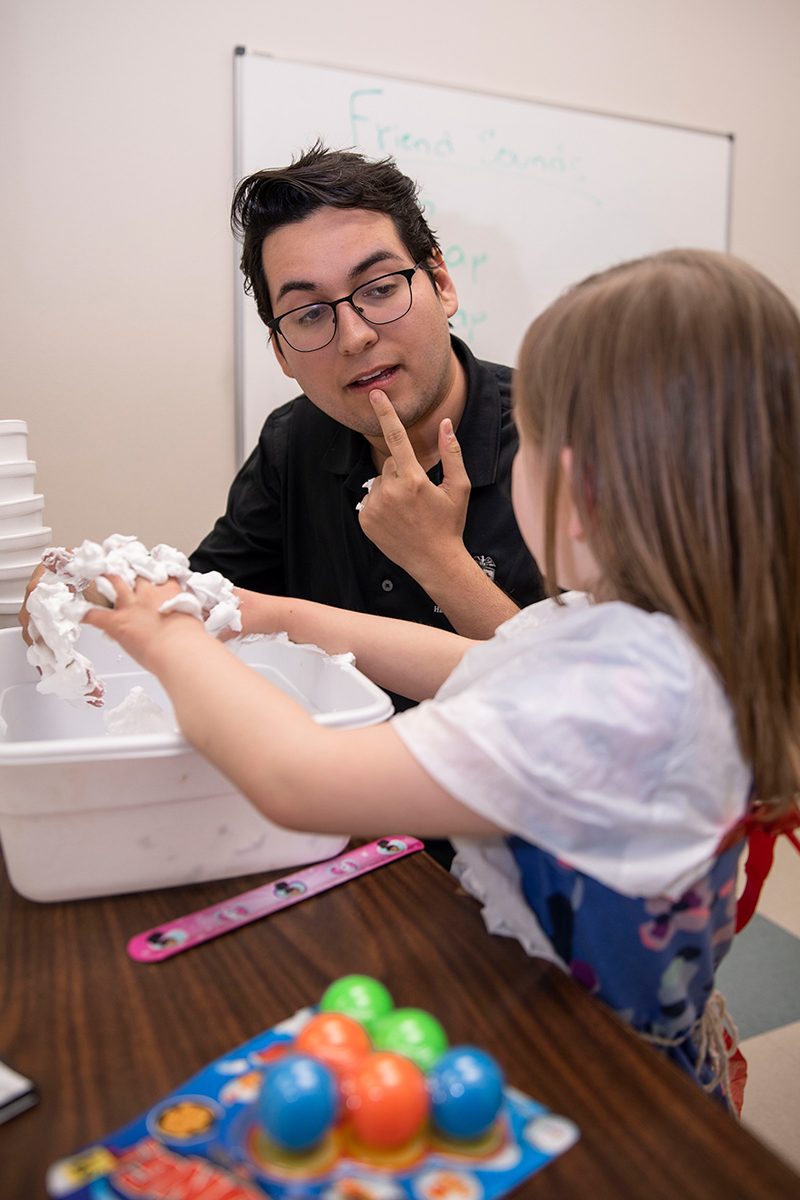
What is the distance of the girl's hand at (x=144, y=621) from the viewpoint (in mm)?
549

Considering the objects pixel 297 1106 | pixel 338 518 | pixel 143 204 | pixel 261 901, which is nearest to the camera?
pixel 297 1106

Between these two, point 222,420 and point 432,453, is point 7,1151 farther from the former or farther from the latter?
point 222,420

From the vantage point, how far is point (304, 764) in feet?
1.50

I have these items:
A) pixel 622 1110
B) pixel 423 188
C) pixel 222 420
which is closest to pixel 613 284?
pixel 622 1110

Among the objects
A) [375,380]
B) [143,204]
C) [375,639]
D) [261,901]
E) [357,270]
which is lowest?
[261,901]

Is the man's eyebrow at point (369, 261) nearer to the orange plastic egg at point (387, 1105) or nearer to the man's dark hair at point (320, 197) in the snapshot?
the man's dark hair at point (320, 197)

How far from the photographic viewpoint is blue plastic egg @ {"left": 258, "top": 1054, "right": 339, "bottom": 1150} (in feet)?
1.07

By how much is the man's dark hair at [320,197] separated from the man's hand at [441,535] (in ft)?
0.95

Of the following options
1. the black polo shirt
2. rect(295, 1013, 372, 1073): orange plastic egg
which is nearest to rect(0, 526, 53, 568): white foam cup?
the black polo shirt

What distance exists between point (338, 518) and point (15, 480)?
423 millimetres

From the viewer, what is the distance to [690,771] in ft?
1.40

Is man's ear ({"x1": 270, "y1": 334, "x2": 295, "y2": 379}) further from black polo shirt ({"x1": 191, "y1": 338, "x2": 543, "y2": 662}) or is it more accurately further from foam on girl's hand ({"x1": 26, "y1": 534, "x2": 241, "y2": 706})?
foam on girl's hand ({"x1": 26, "y1": 534, "x2": 241, "y2": 706})

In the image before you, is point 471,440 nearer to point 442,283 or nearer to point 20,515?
point 442,283

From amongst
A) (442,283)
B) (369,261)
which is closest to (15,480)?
(369,261)
